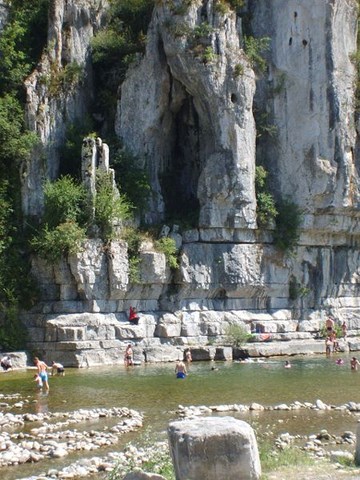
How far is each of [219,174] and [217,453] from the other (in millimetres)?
27844

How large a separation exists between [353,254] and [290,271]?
4.89 meters

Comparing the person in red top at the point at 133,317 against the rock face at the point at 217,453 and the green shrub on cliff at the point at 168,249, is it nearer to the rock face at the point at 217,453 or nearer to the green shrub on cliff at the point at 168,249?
the green shrub on cliff at the point at 168,249

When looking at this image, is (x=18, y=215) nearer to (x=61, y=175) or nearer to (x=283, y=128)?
(x=61, y=175)

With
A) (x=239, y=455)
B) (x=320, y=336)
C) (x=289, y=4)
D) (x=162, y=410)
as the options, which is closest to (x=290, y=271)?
(x=320, y=336)

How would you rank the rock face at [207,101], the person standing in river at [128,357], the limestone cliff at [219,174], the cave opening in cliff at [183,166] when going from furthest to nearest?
the cave opening in cliff at [183,166]
the rock face at [207,101]
the limestone cliff at [219,174]
the person standing in river at [128,357]

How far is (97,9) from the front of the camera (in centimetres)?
3966

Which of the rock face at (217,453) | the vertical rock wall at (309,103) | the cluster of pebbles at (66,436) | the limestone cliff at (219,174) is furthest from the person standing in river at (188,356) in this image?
the rock face at (217,453)

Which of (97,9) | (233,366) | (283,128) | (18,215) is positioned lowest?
(233,366)

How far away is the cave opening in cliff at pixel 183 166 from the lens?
39875 mm

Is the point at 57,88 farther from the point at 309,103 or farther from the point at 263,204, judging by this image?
the point at 309,103

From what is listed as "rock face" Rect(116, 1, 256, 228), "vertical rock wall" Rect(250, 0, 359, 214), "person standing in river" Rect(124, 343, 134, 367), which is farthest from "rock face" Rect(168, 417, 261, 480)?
"vertical rock wall" Rect(250, 0, 359, 214)

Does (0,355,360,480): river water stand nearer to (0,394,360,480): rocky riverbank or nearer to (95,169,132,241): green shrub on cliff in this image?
(0,394,360,480): rocky riverbank

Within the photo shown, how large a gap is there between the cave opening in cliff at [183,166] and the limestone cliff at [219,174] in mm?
72

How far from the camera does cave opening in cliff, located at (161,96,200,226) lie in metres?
39.9
